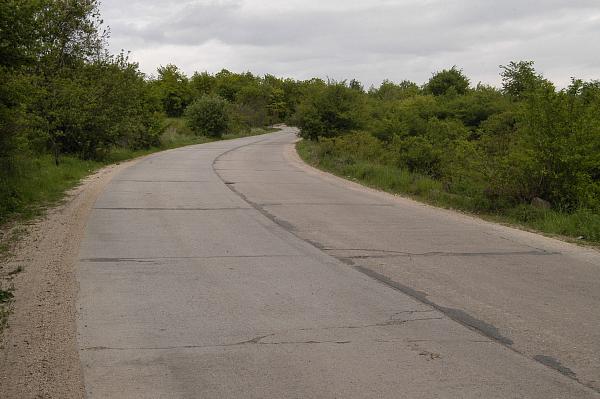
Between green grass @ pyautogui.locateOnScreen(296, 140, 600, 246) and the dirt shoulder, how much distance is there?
880cm

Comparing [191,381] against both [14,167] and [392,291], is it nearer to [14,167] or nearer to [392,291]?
[392,291]

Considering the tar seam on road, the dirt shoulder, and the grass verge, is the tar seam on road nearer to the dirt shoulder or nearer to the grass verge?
the dirt shoulder

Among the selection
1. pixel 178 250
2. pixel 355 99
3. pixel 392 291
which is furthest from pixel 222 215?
pixel 355 99

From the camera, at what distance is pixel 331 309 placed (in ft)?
21.5

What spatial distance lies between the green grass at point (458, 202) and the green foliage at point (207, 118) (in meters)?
32.6

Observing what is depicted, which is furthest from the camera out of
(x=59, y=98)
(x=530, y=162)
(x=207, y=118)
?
(x=207, y=118)

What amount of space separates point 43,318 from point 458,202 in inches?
458

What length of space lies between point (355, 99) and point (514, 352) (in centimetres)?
3423

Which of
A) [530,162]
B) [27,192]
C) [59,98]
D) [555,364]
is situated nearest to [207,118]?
[59,98]

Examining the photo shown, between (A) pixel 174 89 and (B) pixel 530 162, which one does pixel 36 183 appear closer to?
(B) pixel 530 162

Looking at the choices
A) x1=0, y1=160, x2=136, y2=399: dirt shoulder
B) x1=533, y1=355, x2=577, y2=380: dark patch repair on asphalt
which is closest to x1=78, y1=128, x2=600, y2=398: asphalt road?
x1=533, y1=355, x2=577, y2=380: dark patch repair on asphalt

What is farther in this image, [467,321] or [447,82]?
[447,82]

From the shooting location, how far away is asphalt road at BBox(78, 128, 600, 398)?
4.75 m

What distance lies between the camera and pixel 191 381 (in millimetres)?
4688
